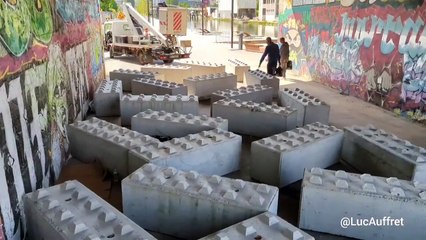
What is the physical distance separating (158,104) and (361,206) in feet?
18.2

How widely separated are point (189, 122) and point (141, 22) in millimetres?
16270

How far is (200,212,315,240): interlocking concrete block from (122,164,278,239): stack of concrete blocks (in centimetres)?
29

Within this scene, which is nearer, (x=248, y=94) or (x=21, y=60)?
(x=21, y=60)

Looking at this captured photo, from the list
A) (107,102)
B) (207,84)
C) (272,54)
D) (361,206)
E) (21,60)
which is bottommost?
(361,206)

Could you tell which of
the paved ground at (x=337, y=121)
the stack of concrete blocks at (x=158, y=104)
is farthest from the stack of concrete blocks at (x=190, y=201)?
the stack of concrete blocks at (x=158, y=104)

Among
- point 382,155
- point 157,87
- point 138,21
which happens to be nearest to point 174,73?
point 157,87

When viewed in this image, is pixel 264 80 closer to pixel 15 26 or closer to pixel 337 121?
pixel 337 121

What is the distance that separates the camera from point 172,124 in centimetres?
757

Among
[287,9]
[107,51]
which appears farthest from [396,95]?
[107,51]

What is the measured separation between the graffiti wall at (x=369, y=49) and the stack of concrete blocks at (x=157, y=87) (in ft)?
20.0

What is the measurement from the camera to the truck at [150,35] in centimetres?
2184

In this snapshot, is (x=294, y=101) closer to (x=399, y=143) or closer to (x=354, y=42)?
(x=399, y=143)

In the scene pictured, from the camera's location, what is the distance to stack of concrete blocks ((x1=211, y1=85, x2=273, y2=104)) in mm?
10113

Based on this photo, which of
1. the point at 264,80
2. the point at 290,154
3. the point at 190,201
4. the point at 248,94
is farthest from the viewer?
the point at 264,80
